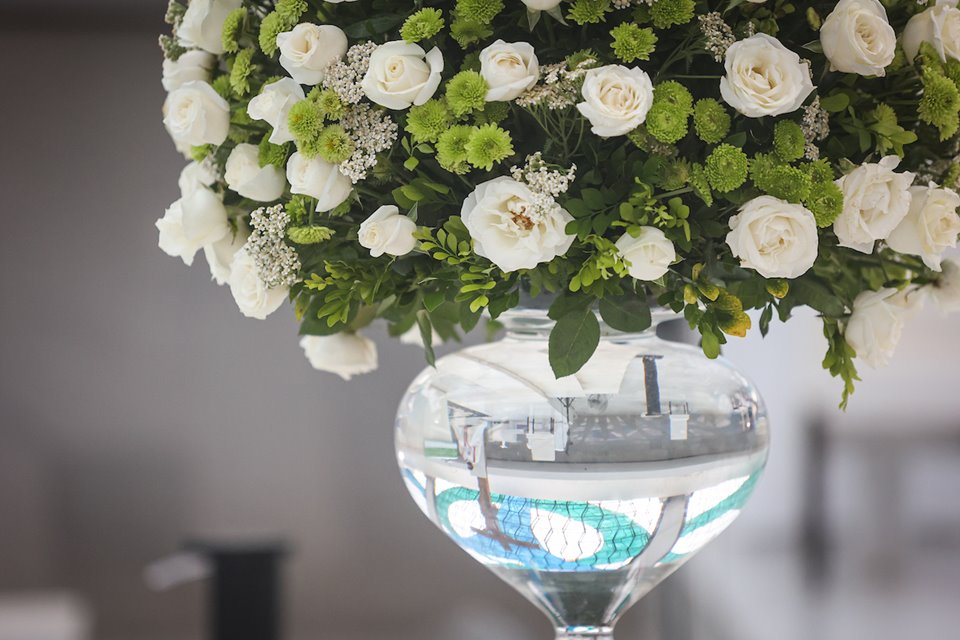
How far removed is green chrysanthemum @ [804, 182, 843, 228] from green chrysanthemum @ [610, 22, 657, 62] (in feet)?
0.53

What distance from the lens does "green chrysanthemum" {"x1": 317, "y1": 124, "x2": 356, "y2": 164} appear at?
0.70 m

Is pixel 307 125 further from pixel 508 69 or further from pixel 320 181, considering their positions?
pixel 508 69

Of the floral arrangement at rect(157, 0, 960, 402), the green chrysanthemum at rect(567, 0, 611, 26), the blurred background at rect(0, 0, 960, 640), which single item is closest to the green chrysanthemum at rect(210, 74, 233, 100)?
the floral arrangement at rect(157, 0, 960, 402)

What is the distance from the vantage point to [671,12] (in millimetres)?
688

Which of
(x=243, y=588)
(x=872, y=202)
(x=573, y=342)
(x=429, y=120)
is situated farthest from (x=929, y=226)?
(x=243, y=588)

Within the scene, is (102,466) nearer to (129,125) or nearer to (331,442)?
(331,442)

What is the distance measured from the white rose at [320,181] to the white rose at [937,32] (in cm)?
47

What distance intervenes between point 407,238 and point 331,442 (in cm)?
225

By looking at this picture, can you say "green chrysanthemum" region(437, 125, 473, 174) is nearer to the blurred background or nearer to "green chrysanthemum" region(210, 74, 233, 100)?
"green chrysanthemum" region(210, 74, 233, 100)

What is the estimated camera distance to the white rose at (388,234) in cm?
70

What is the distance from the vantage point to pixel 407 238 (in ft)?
2.31

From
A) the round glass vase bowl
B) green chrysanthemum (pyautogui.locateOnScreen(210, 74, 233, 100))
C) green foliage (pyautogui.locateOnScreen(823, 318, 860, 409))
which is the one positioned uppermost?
green chrysanthemum (pyautogui.locateOnScreen(210, 74, 233, 100))

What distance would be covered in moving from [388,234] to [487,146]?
0.10 meters

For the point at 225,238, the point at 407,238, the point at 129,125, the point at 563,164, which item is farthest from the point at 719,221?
the point at 129,125
